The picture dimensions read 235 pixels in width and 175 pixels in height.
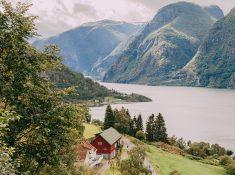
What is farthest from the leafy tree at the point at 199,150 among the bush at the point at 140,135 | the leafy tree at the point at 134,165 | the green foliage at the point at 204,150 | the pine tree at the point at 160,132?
the leafy tree at the point at 134,165

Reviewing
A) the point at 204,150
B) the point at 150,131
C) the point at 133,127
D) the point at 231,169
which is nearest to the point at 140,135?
the point at 150,131

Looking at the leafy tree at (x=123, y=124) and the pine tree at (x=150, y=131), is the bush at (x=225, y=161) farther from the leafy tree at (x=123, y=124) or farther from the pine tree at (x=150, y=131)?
the leafy tree at (x=123, y=124)

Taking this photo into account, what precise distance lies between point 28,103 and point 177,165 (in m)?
73.5

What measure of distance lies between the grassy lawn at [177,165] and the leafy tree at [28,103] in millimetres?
61298

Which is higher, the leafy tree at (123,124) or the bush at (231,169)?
the leafy tree at (123,124)

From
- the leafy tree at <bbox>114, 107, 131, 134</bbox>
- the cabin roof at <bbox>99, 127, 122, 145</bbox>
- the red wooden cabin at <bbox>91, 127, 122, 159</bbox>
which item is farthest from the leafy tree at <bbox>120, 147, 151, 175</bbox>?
the leafy tree at <bbox>114, 107, 131, 134</bbox>

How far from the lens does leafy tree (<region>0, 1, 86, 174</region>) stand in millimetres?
22531

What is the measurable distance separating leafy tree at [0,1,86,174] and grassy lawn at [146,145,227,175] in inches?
2413

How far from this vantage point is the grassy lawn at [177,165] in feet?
290

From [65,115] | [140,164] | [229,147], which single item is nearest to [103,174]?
[140,164]

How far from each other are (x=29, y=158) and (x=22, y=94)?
364 cm

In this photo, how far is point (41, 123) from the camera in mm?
23016

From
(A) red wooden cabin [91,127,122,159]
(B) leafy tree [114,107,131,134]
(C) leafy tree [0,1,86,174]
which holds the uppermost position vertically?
(C) leafy tree [0,1,86,174]

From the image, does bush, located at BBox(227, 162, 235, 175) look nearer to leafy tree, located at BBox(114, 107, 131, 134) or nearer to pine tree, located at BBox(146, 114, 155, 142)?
pine tree, located at BBox(146, 114, 155, 142)
